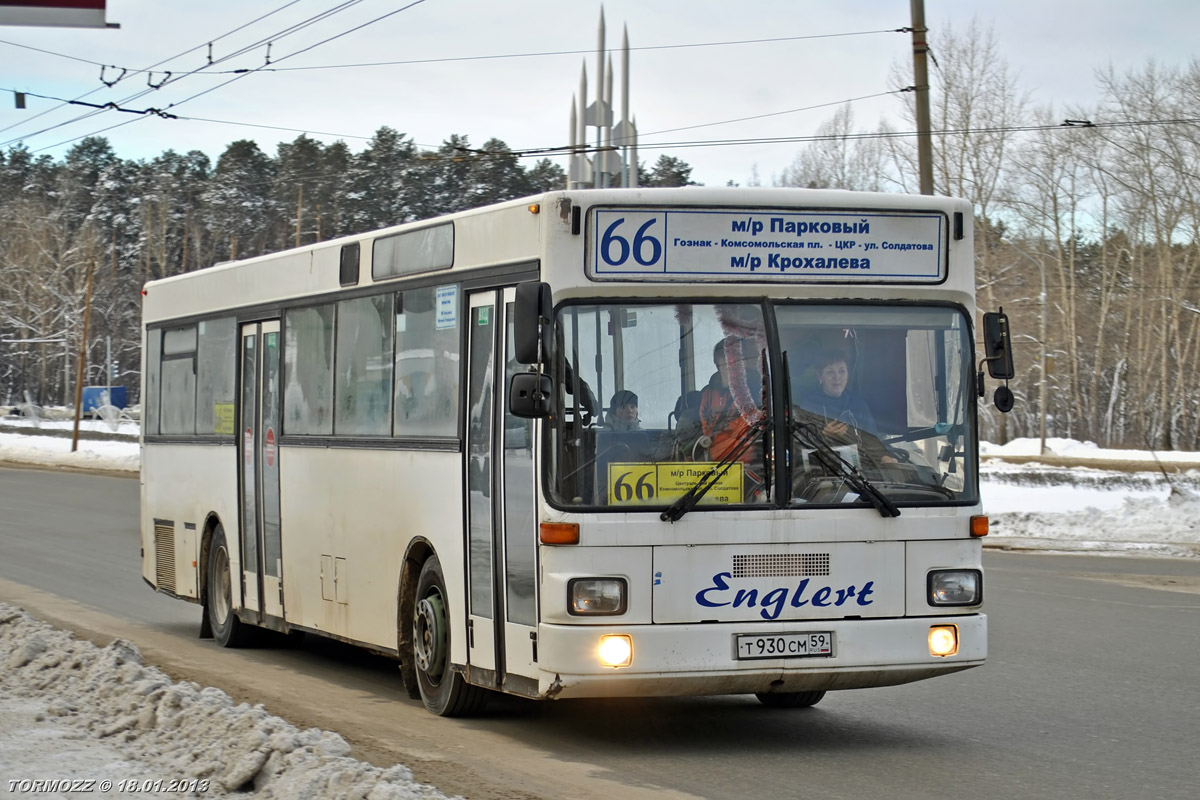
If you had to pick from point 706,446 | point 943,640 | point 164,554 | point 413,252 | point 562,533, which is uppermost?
point 413,252

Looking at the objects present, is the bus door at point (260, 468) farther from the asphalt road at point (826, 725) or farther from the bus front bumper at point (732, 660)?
the bus front bumper at point (732, 660)

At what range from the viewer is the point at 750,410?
787 cm

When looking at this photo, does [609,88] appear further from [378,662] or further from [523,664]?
[523,664]

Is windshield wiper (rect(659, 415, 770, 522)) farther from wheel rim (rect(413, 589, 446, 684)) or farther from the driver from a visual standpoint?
wheel rim (rect(413, 589, 446, 684))

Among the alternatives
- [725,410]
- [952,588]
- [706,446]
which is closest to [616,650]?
[706,446]

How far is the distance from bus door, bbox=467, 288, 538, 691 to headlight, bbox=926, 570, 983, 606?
6.51 ft

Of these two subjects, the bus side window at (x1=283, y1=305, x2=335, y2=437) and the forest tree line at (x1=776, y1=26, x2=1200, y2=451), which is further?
the forest tree line at (x1=776, y1=26, x2=1200, y2=451)

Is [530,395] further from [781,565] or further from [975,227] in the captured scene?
[975,227]

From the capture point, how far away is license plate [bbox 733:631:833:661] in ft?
25.3

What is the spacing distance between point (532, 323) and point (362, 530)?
3303mm

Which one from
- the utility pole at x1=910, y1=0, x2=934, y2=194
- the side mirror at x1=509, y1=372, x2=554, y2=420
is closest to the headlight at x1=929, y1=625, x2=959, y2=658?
the side mirror at x1=509, y1=372, x2=554, y2=420

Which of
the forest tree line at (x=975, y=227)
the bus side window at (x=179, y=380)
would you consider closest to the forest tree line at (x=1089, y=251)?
the forest tree line at (x=975, y=227)

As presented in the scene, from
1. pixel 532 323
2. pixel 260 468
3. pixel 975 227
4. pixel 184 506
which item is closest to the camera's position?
pixel 532 323

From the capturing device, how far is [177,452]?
14.2 m
